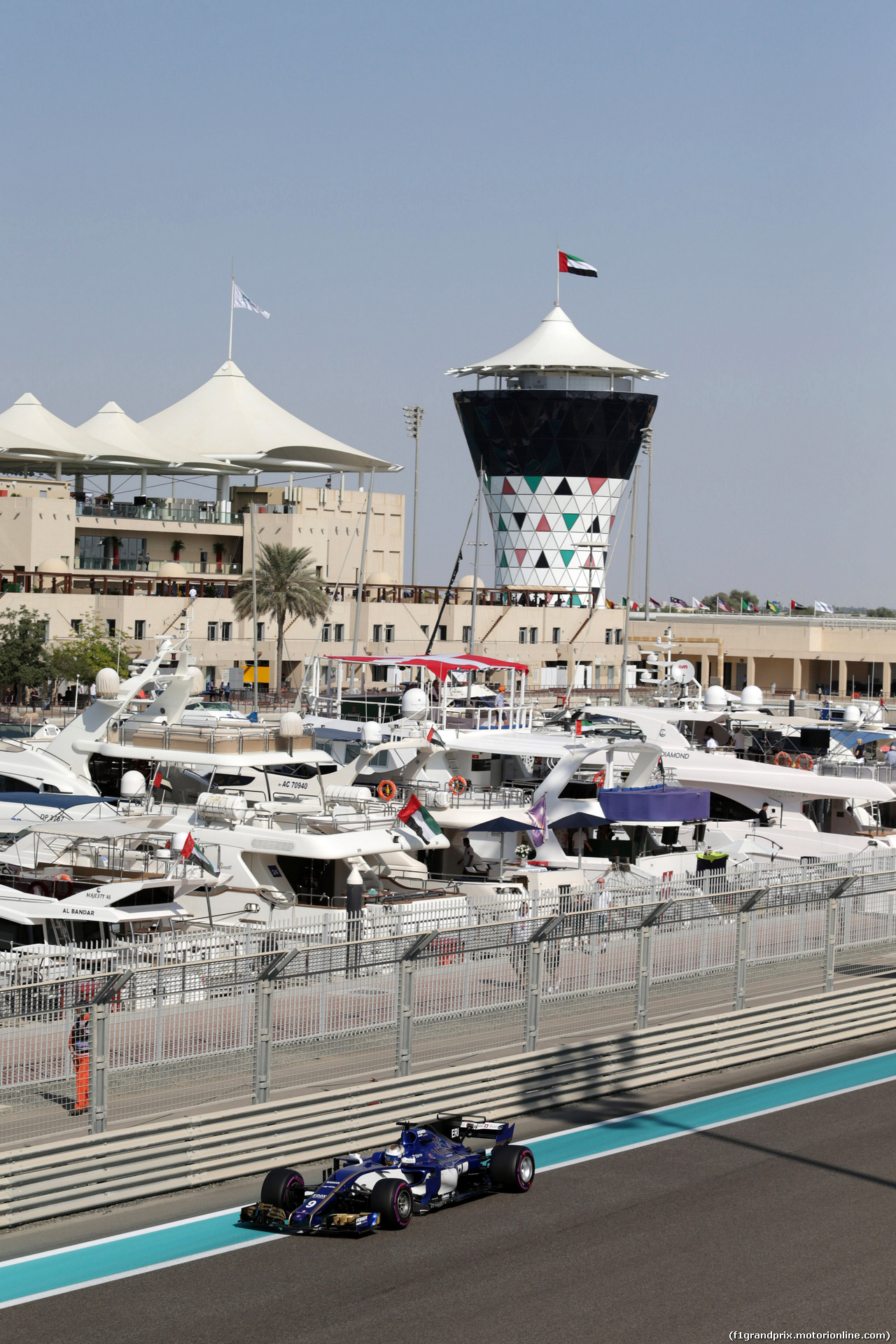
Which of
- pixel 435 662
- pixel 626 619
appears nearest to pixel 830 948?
pixel 435 662

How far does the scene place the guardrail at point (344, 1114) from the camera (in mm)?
13102

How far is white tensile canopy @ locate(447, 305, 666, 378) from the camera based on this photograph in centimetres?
11306

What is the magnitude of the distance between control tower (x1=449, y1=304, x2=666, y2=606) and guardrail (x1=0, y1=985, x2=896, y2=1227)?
94527mm

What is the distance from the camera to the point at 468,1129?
1441cm

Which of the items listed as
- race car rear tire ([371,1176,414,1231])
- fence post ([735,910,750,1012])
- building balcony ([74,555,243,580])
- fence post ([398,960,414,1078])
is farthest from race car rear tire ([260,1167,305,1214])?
building balcony ([74,555,243,580])

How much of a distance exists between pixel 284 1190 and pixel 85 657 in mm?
51219

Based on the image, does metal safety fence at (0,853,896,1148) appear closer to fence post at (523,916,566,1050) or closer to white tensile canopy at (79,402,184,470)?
fence post at (523,916,566,1050)

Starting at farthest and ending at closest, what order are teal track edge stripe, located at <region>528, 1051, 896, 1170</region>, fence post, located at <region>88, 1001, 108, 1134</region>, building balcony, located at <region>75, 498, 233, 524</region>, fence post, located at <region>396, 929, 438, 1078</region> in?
building balcony, located at <region>75, 498, 233, 524</region> < teal track edge stripe, located at <region>528, 1051, 896, 1170</region> < fence post, located at <region>396, 929, 438, 1078</region> < fence post, located at <region>88, 1001, 108, 1134</region>

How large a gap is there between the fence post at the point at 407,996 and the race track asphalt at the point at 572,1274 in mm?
1886

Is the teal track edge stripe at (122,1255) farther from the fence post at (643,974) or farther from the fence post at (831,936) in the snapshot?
the fence post at (831,936)

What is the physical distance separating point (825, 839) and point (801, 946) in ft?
39.0

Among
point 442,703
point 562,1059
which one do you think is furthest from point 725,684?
point 562,1059

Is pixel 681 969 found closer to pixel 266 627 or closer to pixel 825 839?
pixel 825 839

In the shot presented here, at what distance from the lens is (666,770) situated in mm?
34344
